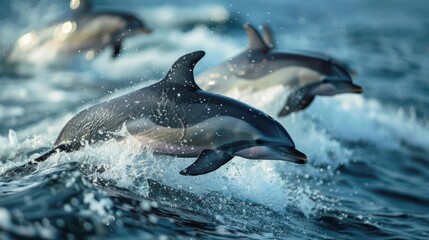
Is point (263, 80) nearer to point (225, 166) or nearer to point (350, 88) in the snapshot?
point (350, 88)

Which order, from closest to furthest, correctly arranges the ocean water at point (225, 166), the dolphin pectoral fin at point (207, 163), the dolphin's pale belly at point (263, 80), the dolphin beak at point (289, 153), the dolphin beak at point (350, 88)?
the ocean water at point (225, 166), the dolphin pectoral fin at point (207, 163), the dolphin beak at point (289, 153), the dolphin's pale belly at point (263, 80), the dolphin beak at point (350, 88)

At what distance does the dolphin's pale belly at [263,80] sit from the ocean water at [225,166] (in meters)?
0.16

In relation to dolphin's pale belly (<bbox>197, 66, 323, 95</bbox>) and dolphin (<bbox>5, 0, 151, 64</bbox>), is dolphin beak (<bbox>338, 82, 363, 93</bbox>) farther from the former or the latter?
dolphin (<bbox>5, 0, 151, 64</bbox>)

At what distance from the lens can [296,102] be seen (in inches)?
484

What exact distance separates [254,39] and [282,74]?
33.2 inches

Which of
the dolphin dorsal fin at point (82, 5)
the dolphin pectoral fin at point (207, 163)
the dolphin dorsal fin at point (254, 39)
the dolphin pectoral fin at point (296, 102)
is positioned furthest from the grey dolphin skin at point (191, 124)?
the dolphin dorsal fin at point (82, 5)

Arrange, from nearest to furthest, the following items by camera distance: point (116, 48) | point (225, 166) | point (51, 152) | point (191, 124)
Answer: point (191, 124) < point (51, 152) < point (225, 166) < point (116, 48)

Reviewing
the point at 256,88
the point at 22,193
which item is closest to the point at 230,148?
the point at 22,193

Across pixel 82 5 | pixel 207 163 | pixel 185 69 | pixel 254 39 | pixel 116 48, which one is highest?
pixel 82 5

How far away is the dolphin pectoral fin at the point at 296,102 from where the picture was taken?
39.9 feet

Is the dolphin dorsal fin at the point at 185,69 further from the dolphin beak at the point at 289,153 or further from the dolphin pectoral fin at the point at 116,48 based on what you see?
the dolphin pectoral fin at the point at 116,48

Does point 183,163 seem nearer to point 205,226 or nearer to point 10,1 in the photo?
point 205,226

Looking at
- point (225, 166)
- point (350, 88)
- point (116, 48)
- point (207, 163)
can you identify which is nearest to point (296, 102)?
point (350, 88)

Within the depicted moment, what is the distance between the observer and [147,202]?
758 cm
